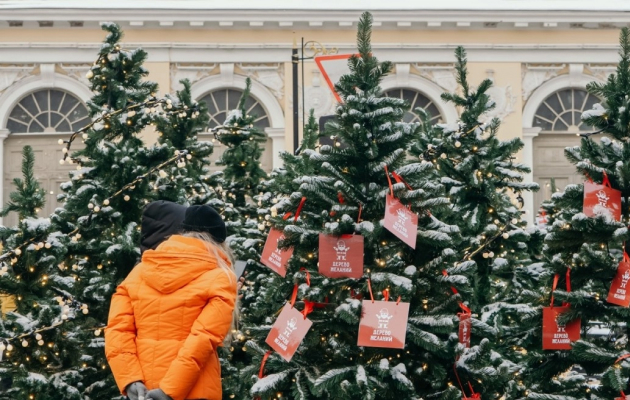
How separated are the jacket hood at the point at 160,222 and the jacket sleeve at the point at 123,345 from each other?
1.92ft

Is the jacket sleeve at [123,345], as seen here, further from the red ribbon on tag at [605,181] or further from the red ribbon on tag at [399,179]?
the red ribbon on tag at [605,181]

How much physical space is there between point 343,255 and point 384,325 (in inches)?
16.1

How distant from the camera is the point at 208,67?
2094 cm

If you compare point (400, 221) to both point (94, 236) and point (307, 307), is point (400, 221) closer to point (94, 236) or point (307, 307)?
point (307, 307)

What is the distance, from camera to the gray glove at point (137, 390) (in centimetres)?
451

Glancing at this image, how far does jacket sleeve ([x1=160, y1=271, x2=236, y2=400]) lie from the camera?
4438mm

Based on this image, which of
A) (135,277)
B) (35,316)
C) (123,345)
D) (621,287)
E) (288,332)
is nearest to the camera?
(123,345)

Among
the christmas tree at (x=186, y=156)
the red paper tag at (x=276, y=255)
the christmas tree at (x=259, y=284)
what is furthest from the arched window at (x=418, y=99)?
the red paper tag at (x=276, y=255)

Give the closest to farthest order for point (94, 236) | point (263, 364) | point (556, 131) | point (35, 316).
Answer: point (263, 364) → point (35, 316) → point (94, 236) → point (556, 131)

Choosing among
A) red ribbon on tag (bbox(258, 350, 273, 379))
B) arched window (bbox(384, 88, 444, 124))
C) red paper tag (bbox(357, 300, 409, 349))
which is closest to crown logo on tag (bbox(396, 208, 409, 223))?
red paper tag (bbox(357, 300, 409, 349))

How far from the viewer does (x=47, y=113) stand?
20.9m

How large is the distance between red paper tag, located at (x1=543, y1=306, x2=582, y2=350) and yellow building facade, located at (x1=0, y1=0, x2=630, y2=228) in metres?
15.4

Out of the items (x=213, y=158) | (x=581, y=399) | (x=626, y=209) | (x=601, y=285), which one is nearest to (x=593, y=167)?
(x=626, y=209)

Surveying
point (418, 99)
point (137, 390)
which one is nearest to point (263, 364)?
point (137, 390)
